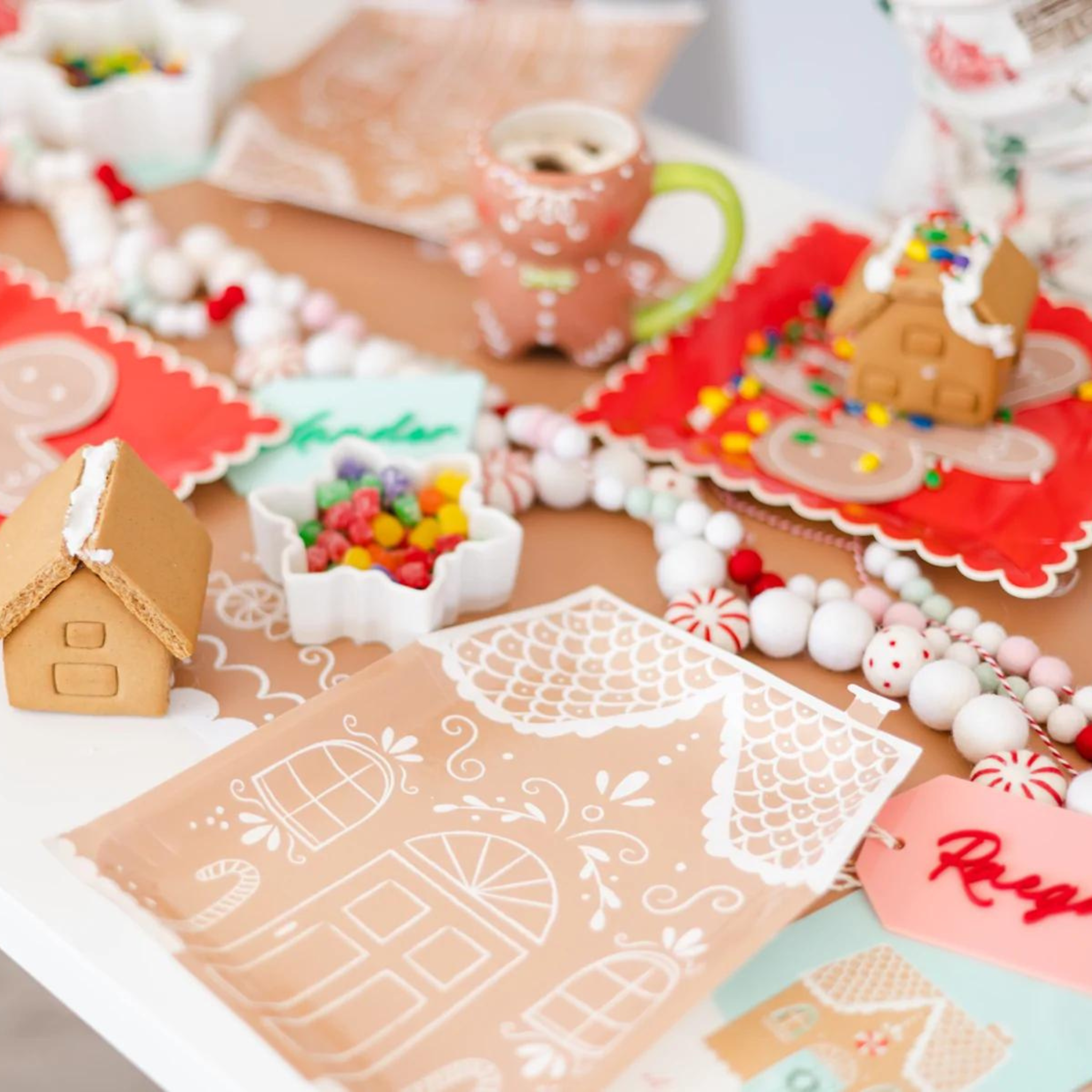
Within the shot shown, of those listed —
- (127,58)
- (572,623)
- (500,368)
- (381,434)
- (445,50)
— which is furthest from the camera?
(445,50)

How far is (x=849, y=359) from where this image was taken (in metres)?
0.94

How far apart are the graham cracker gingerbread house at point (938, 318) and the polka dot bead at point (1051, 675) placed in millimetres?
Result: 206

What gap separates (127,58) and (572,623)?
715 millimetres

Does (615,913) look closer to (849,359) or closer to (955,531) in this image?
(955,531)

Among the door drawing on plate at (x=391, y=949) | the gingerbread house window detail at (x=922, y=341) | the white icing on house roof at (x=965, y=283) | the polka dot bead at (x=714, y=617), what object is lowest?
the door drawing on plate at (x=391, y=949)

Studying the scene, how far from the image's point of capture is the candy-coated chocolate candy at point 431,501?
788 millimetres

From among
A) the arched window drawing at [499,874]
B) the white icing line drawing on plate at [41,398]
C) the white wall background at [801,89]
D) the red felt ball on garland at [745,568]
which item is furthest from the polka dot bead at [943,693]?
the white wall background at [801,89]

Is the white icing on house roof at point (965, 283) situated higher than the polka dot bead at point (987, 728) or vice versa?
the white icing on house roof at point (965, 283)

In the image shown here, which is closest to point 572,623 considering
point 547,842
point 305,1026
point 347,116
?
point 547,842

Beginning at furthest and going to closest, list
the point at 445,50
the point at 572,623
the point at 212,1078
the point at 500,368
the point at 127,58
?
the point at 445,50, the point at 127,58, the point at 500,368, the point at 572,623, the point at 212,1078

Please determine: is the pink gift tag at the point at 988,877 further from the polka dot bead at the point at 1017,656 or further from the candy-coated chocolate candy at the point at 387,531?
the candy-coated chocolate candy at the point at 387,531

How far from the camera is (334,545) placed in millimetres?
748

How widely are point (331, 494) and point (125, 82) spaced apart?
55 centimetres

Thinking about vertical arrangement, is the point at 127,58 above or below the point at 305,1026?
→ above
